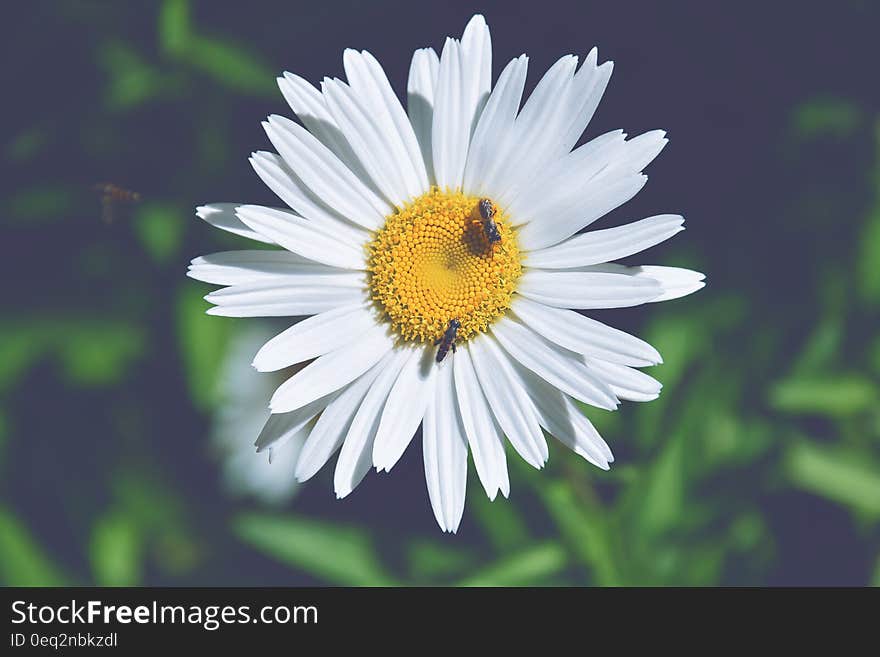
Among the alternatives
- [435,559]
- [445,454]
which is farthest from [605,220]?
[435,559]

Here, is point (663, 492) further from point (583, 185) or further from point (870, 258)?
point (583, 185)

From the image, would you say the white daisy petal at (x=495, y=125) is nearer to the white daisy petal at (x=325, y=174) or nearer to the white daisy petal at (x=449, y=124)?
the white daisy petal at (x=449, y=124)

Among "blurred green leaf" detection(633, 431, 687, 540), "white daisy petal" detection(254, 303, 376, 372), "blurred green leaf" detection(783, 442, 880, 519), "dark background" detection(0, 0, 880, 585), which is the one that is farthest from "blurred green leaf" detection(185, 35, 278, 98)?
"blurred green leaf" detection(783, 442, 880, 519)

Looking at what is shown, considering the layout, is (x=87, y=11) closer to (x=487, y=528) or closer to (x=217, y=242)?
→ (x=217, y=242)

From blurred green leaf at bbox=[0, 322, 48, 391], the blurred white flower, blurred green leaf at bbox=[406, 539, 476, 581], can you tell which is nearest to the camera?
blurred green leaf at bbox=[406, 539, 476, 581]

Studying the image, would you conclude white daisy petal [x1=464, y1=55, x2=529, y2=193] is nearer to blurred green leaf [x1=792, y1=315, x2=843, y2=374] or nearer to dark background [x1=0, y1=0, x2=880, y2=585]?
dark background [x1=0, y1=0, x2=880, y2=585]
